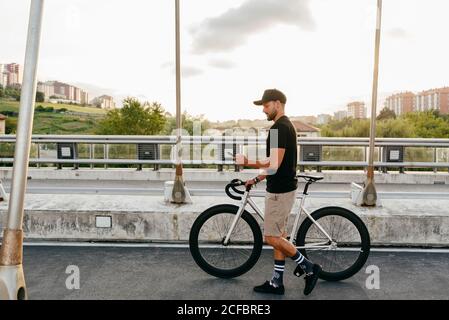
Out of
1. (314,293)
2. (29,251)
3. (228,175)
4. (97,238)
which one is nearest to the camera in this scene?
(314,293)

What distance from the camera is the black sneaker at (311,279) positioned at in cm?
476

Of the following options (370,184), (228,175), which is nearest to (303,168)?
(228,175)

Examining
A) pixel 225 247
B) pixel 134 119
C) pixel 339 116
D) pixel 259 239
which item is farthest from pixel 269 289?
pixel 134 119

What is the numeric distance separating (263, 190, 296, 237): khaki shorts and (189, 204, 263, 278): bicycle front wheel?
423mm

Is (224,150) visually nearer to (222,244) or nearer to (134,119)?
(222,244)

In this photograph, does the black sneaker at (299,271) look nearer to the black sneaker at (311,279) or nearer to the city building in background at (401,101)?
the black sneaker at (311,279)

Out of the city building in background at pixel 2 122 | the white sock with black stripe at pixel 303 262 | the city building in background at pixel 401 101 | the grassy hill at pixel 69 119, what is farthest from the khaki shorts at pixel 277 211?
the city building in background at pixel 401 101

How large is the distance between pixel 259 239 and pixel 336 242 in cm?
89

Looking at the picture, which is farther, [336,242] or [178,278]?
[336,242]

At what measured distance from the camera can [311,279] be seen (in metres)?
4.79

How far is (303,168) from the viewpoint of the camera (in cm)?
1630
